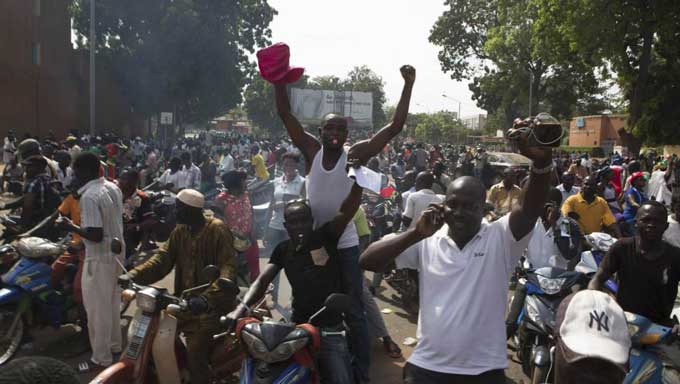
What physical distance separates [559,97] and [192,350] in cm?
4130

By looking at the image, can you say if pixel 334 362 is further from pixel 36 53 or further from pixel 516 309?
pixel 36 53

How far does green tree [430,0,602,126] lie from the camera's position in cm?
3634

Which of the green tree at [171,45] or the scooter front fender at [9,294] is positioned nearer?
the scooter front fender at [9,294]

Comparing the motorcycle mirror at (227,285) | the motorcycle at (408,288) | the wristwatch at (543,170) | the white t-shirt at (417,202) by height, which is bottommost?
the motorcycle at (408,288)

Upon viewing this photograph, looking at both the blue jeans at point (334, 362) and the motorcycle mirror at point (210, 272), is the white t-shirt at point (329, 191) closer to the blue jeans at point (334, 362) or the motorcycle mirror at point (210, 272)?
the blue jeans at point (334, 362)

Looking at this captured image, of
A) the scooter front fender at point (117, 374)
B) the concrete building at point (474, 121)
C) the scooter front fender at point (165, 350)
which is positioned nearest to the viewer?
the scooter front fender at point (117, 374)

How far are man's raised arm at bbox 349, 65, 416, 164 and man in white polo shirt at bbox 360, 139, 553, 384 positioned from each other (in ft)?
4.83

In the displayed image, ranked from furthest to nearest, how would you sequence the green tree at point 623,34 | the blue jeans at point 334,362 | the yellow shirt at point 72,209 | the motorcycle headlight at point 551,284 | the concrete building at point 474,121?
1. the concrete building at point 474,121
2. the green tree at point 623,34
3. the yellow shirt at point 72,209
4. the motorcycle headlight at point 551,284
5. the blue jeans at point 334,362

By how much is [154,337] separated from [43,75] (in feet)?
113

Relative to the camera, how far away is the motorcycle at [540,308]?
4.65 meters

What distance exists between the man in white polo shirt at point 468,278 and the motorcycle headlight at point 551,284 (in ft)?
7.90

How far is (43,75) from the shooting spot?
3378 cm

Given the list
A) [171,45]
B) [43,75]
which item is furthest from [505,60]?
[43,75]

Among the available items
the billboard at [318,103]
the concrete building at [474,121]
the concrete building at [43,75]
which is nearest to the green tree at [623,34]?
the concrete building at [43,75]
